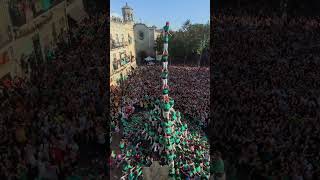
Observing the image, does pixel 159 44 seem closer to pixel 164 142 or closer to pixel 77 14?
pixel 164 142

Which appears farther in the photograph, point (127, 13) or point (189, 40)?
point (189, 40)

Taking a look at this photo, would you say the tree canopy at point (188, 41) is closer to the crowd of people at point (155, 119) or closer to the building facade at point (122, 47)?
the crowd of people at point (155, 119)

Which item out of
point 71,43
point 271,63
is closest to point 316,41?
point 271,63

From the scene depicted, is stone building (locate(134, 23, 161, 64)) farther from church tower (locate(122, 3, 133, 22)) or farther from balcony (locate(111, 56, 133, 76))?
church tower (locate(122, 3, 133, 22))

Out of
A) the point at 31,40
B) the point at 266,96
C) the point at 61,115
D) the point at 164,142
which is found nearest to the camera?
the point at 164,142

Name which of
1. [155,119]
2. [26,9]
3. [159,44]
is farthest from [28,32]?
[155,119]

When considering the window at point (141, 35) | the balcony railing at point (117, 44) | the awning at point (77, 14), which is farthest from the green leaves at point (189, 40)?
the awning at point (77, 14)

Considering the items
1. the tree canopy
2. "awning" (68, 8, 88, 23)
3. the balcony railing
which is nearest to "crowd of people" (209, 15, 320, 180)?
the tree canopy

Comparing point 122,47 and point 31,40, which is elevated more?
point 31,40
